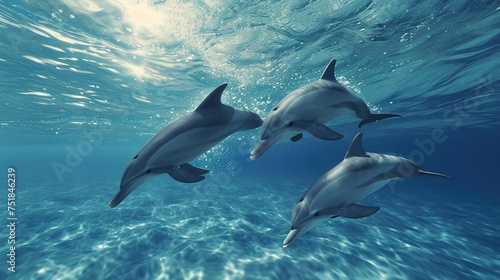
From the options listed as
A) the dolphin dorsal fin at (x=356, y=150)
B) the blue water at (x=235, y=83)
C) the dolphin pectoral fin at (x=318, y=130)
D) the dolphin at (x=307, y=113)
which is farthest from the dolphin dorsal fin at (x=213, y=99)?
the blue water at (x=235, y=83)

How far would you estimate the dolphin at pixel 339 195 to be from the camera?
271cm

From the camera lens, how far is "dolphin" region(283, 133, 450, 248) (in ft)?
8.89

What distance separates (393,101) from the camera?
67.0 feet

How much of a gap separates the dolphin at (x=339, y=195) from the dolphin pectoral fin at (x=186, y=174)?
1170 mm

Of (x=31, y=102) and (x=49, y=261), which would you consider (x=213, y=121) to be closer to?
(x=49, y=261)

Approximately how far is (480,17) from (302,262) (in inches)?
440

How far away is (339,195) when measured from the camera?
2.74 metres

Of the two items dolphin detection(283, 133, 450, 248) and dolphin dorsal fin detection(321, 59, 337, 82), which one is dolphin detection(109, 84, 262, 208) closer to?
A: dolphin detection(283, 133, 450, 248)

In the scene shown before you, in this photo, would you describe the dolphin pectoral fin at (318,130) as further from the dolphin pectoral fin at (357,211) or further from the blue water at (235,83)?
the blue water at (235,83)

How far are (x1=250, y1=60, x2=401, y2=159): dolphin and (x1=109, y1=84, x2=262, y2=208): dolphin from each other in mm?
499

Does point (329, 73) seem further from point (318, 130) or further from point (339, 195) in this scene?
point (339, 195)

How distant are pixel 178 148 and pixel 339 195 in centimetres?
183

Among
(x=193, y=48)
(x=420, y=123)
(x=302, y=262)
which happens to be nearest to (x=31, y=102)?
(x=193, y=48)

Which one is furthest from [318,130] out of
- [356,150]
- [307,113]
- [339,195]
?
[356,150]
